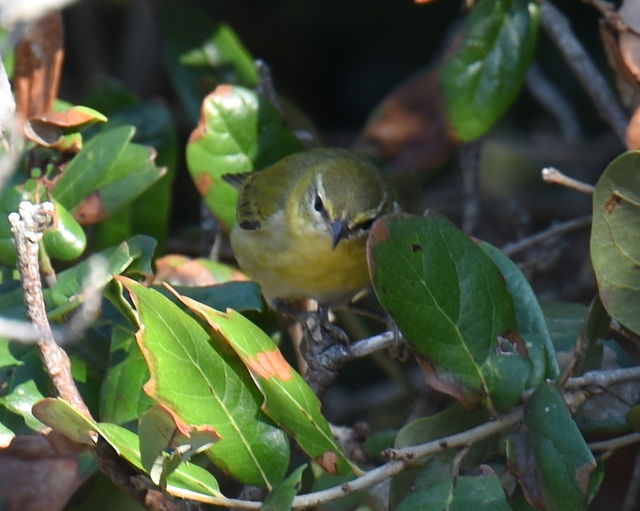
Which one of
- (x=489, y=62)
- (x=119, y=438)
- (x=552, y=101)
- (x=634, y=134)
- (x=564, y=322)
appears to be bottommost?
(x=552, y=101)

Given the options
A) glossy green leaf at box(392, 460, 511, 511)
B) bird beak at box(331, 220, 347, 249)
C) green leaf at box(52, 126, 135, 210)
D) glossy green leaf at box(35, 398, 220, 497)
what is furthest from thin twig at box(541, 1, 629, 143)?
glossy green leaf at box(35, 398, 220, 497)

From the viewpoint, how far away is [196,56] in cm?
343

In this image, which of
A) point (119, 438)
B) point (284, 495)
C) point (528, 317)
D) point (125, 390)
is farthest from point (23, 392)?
point (528, 317)

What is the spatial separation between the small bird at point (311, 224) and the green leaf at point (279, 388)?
1100 mm

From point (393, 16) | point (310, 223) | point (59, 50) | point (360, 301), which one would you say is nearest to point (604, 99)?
point (310, 223)

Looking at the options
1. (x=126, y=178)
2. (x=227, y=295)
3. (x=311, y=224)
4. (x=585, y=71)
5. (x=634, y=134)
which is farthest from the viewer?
(x=311, y=224)

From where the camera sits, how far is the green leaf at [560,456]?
179 centimetres

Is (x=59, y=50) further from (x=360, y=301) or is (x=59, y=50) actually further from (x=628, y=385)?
(x=628, y=385)

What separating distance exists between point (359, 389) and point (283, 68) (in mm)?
1585

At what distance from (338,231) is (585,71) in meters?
0.84

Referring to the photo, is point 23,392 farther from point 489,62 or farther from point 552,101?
point 552,101

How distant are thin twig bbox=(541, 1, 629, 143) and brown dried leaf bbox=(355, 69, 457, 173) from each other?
0.37m

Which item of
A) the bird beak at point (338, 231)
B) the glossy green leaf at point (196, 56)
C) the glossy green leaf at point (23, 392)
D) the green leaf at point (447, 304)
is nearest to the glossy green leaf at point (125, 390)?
the glossy green leaf at point (23, 392)

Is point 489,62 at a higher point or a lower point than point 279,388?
higher
